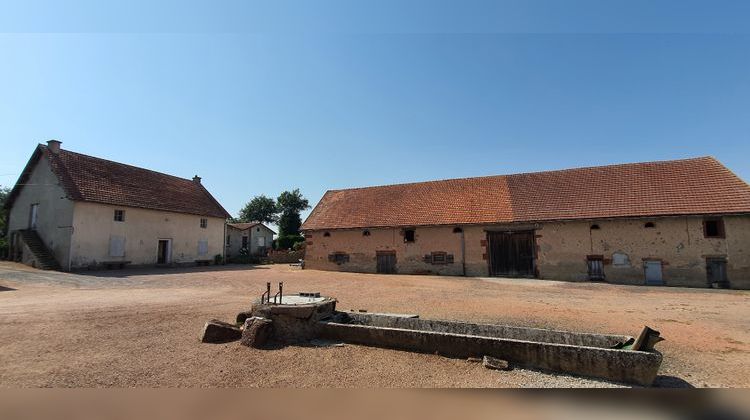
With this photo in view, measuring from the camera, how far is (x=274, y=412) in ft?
11.3

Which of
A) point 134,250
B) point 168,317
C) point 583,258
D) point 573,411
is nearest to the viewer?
point 573,411

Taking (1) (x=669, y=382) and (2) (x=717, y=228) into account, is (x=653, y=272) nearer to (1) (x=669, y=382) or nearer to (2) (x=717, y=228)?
(2) (x=717, y=228)

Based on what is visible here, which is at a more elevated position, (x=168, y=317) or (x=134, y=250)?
(x=134, y=250)

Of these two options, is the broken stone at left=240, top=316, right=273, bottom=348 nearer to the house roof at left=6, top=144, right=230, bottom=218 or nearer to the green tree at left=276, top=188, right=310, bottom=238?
the house roof at left=6, top=144, right=230, bottom=218

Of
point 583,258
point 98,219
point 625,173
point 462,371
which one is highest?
point 625,173

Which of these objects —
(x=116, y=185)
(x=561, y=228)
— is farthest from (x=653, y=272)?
(x=116, y=185)

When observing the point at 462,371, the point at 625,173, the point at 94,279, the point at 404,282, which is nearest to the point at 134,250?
the point at 94,279

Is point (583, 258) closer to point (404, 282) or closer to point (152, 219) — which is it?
point (404, 282)

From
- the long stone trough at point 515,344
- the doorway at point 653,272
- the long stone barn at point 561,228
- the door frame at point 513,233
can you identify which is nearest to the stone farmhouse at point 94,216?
the long stone barn at point 561,228

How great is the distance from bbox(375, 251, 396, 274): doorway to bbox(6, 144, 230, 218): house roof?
13.7 m

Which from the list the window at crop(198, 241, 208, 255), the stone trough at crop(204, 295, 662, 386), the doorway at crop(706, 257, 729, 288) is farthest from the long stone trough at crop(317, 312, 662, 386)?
the window at crop(198, 241, 208, 255)

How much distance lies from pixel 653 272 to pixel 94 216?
27.3 m

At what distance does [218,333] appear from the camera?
21.7 feet

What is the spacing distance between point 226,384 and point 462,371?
3049mm
